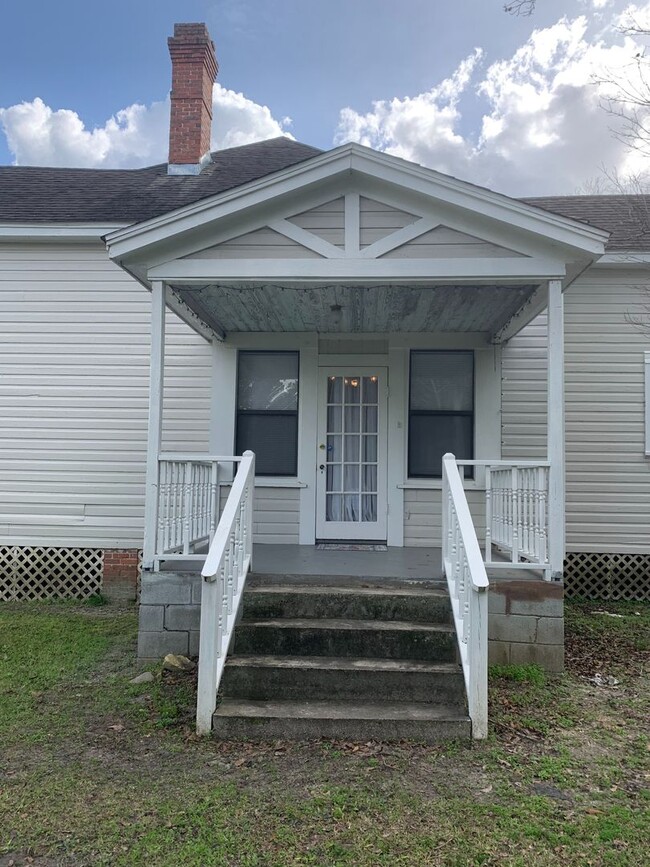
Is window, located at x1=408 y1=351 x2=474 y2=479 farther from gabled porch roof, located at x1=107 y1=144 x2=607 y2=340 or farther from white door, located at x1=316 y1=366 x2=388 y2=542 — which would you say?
gabled porch roof, located at x1=107 y1=144 x2=607 y2=340

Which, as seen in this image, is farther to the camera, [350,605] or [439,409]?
[439,409]

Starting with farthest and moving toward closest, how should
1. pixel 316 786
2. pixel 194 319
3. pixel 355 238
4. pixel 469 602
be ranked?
pixel 194 319 → pixel 355 238 → pixel 469 602 → pixel 316 786

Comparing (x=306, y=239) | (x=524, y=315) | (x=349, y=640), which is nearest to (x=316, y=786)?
(x=349, y=640)

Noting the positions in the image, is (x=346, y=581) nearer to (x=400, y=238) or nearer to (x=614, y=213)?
(x=400, y=238)

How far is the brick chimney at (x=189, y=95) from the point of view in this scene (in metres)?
8.48

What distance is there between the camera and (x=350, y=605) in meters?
4.42

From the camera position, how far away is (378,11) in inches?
389

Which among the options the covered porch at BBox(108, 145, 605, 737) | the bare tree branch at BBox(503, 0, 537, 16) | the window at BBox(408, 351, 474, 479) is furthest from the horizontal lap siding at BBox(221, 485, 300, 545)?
the bare tree branch at BBox(503, 0, 537, 16)

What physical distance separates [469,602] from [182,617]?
2313 millimetres

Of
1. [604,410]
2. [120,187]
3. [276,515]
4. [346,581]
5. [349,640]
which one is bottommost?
[349,640]

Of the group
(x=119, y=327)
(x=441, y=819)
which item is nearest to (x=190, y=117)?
→ (x=119, y=327)

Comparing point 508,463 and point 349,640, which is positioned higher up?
point 508,463

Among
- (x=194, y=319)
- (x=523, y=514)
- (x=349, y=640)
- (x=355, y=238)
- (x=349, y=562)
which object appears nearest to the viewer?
(x=349, y=640)

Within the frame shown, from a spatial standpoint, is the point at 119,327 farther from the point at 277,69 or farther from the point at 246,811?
the point at 277,69
